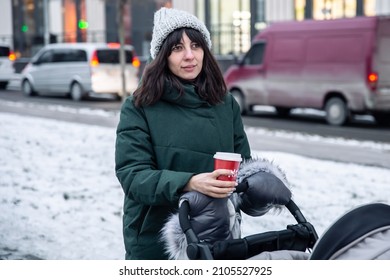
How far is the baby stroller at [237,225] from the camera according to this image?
2734mm

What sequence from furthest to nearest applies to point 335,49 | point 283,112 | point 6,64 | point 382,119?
point 6,64, point 283,112, point 382,119, point 335,49

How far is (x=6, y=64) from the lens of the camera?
2881cm

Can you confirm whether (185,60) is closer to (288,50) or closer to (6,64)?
(288,50)

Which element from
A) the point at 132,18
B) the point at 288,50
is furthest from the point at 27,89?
the point at 132,18

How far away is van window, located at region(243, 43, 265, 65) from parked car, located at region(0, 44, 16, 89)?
40.9 feet

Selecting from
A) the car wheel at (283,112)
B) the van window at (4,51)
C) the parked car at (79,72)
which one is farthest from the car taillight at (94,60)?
the van window at (4,51)

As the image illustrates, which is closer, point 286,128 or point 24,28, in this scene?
point 286,128

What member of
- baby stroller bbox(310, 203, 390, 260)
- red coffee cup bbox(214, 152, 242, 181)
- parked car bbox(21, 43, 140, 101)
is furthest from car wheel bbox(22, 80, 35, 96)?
baby stroller bbox(310, 203, 390, 260)

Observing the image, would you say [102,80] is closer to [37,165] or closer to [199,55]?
[37,165]

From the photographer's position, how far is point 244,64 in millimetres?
18562

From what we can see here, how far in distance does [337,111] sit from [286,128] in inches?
56.5

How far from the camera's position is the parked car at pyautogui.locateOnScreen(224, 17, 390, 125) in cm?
1584

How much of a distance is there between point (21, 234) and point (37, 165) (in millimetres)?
3708

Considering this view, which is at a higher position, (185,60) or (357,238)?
(185,60)
